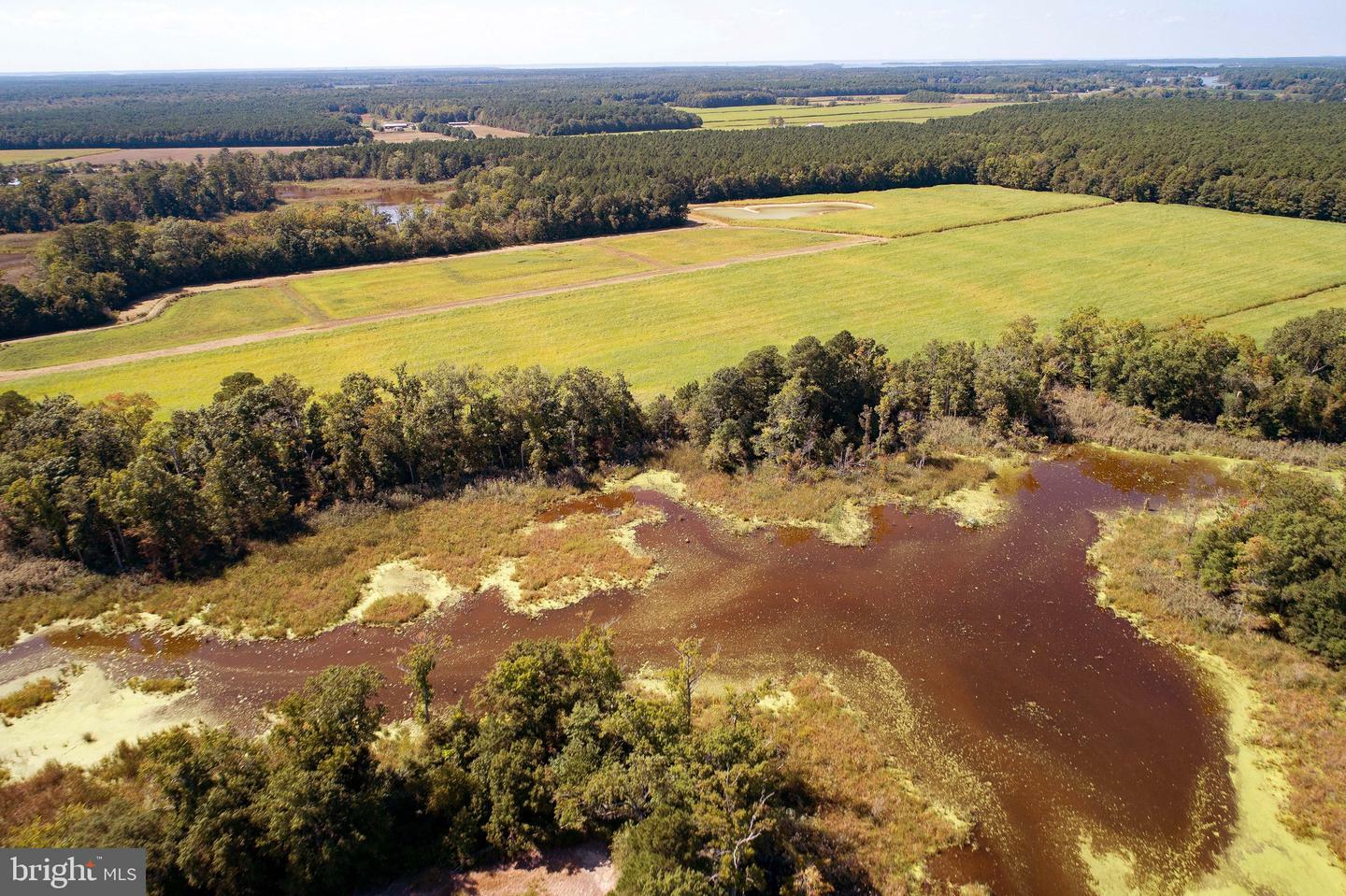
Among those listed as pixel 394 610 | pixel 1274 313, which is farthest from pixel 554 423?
pixel 1274 313

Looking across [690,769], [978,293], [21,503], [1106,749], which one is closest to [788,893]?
[690,769]

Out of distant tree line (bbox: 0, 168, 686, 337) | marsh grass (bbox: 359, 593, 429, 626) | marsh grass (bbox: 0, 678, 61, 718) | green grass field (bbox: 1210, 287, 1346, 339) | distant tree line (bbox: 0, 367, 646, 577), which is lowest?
marsh grass (bbox: 0, 678, 61, 718)

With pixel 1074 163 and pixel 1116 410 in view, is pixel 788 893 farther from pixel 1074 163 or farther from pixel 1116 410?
pixel 1074 163

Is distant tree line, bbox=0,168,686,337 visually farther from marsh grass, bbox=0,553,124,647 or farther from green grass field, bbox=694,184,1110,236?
marsh grass, bbox=0,553,124,647

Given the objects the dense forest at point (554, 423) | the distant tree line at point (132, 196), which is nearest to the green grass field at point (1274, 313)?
the dense forest at point (554, 423)

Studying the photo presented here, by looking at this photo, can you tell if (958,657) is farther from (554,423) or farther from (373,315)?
(373,315)

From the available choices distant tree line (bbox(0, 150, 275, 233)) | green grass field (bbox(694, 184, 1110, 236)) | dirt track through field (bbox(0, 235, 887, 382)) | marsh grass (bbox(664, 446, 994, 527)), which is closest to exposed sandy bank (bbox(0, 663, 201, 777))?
marsh grass (bbox(664, 446, 994, 527))
